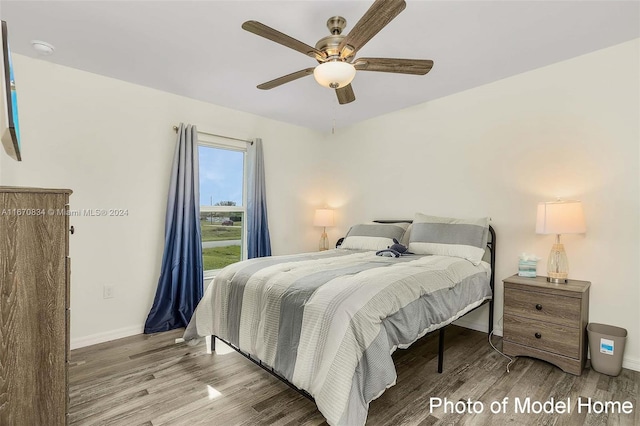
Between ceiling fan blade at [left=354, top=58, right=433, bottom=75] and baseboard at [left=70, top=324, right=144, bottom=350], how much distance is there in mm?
3083

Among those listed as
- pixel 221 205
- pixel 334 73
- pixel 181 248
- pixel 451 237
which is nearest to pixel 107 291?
pixel 181 248

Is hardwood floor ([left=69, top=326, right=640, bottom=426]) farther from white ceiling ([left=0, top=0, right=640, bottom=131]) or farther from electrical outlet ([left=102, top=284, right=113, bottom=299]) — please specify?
white ceiling ([left=0, top=0, right=640, bottom=131])

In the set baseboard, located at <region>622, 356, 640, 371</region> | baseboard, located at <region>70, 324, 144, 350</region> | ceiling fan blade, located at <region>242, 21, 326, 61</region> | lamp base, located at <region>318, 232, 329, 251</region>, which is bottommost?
baseboard, located at <region>70, 324, 144, 350</region>

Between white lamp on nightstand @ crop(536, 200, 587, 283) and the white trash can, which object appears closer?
the white trash can

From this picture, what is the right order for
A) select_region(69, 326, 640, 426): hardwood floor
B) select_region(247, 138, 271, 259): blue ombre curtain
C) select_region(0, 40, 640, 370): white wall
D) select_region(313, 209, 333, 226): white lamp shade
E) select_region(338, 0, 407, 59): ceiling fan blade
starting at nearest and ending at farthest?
select_region(338, 0, 407, 59): ceiling fan blade
select_region(69, 326, 640, 426): hardwood floor
select_region(0, 40, 640, 370): white wall
select_region(247, 138, 271, 259): blue ombre curtain
select_region(313, 209, 333, 226): white lamp shade

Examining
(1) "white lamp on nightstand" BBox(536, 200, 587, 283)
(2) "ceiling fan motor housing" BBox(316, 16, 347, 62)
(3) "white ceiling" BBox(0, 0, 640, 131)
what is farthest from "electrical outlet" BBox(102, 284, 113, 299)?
(1) "white lamp on nightstand" BBox(536, 200, 587, 283)

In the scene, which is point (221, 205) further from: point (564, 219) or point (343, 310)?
point (564, 219)

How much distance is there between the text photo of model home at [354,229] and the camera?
1.67 meters

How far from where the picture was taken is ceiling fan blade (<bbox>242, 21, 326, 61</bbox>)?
1.64 meters

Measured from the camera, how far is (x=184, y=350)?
8.65ft

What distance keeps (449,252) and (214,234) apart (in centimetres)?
264

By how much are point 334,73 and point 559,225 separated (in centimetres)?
201

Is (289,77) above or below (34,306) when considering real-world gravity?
above

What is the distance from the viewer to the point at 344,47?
6.10 ft
